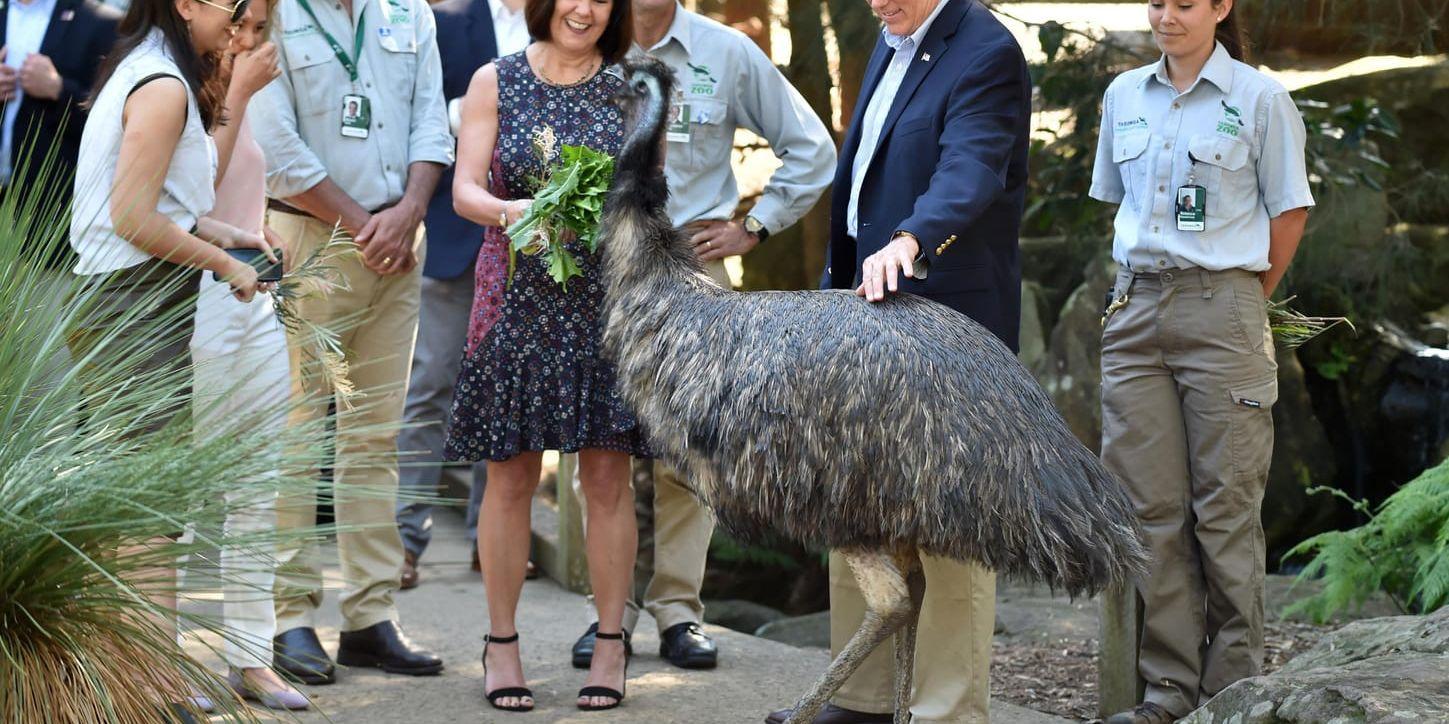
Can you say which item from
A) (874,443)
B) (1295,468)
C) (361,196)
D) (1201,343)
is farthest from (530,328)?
(1295,468)

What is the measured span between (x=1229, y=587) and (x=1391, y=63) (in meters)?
5.30

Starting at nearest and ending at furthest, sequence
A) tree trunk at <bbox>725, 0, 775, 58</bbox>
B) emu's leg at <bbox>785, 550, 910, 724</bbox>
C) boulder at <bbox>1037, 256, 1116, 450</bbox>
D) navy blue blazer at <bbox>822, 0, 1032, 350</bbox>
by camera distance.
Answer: emu's leg at <bbox>785, 550, 910, 724</bbox> → navy blue blazer at <bbox>822, 0, 1032, 350</bbox> → tree trunk at <bbox>725, 0, 775, 58</bbox> → boulder at <bbox>1037, 256, 1116, 450</bbox>

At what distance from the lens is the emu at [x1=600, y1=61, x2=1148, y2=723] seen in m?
3.06

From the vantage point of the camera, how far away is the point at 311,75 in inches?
193

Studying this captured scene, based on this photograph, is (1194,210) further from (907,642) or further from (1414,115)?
(1414,115)

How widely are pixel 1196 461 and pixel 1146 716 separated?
721 mm

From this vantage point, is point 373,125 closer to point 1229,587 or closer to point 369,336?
point 369,336

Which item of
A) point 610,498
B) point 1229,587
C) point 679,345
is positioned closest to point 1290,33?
point 1229,587

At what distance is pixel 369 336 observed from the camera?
506cm

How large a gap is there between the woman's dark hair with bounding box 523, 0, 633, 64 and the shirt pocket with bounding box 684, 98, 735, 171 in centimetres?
45

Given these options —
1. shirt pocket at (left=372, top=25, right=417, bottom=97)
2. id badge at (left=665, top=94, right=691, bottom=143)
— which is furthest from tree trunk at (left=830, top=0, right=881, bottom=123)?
shirt pocket at (left=372, top=25, right=417, bottom=97)

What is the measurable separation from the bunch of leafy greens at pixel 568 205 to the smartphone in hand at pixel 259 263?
2.23ft

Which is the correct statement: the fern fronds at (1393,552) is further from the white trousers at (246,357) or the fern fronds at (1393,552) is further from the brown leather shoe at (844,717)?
the white trousers at (246,357)

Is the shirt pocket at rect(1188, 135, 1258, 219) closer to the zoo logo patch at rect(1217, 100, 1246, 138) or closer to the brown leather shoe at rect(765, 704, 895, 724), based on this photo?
the zoo logo patch at rect(1217, 100, 1246, 138)
